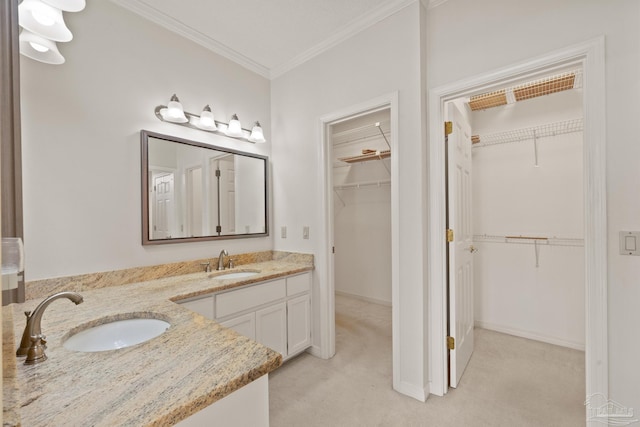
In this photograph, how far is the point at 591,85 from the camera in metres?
1.42

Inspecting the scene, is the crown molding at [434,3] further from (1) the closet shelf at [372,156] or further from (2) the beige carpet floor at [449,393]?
(2) the beige carpet floor at [449,393]

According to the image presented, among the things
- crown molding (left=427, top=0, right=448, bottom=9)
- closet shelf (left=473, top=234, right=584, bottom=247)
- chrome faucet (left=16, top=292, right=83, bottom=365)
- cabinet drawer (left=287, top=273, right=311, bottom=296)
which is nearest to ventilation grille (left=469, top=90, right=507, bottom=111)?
crown molding (left=427, top=0, right=448, bottom=9)

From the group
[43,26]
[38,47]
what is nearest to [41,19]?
[43,26]

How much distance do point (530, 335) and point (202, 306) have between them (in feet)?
9.95

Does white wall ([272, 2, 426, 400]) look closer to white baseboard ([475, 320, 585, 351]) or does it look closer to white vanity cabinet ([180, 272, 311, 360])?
white vanity cabinet ([180, 272, 311, 360])

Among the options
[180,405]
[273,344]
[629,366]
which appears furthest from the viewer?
[273,344]

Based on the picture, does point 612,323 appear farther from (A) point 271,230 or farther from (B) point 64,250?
(B) point 64,250

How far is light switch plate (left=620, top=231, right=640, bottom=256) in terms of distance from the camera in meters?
1.33

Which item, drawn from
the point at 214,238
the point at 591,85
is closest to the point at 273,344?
the point at 214,238

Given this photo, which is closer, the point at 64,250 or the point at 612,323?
the point at 612,323

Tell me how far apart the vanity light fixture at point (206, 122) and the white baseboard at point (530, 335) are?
3.02m

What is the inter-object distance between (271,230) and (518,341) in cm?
264

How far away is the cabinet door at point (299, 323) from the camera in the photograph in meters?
2.34

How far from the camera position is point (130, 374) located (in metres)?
0.79
